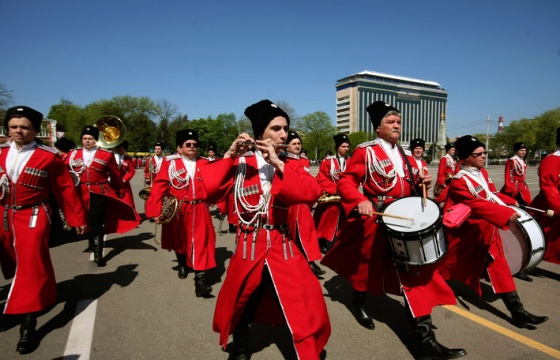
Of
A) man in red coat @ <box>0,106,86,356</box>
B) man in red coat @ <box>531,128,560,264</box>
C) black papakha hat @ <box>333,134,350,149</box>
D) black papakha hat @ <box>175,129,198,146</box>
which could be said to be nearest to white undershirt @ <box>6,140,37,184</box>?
man in red coat @ <box>0,106,86,356</box>

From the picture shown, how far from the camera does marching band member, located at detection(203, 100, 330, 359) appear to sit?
2.59m

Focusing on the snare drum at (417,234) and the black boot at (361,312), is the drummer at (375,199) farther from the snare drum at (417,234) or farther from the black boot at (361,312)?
the snare drum at (417,234)

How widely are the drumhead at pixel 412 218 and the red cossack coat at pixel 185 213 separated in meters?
2.80

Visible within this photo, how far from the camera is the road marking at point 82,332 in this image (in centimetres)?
343

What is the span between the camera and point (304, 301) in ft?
8.61

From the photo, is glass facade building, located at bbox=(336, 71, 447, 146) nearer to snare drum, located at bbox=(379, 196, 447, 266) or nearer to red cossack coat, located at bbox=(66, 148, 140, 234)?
red cossack coat, located at bbox=(66, 148, 140, 234)

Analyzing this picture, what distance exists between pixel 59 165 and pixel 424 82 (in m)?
181

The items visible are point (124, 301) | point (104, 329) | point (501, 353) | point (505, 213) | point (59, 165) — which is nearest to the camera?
point (501, 353)

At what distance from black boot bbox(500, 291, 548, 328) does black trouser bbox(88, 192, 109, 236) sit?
648 centimetres

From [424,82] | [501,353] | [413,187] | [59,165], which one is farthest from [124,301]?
[424,82]

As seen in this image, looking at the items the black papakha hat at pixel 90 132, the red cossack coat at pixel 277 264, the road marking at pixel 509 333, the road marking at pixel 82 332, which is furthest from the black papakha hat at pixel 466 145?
the black papakha hat at pixel 90 132

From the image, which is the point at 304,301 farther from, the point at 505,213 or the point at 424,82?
the point at 424,82

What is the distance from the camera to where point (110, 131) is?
347 inches

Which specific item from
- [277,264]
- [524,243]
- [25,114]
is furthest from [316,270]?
[25,114]
